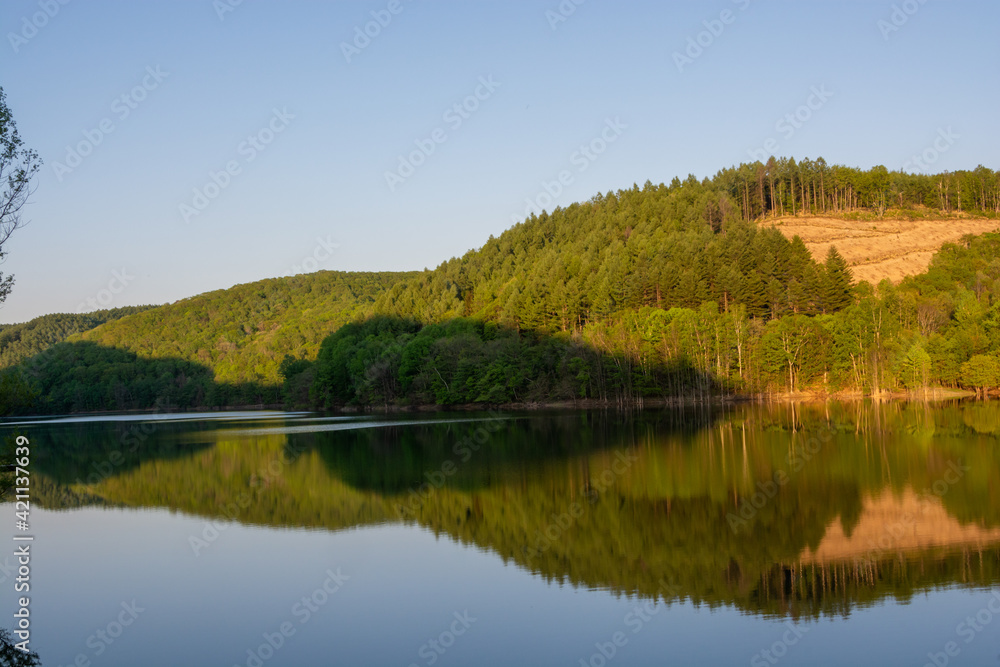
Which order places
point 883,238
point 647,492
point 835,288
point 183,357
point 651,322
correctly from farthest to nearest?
point 183,357 → point 883,238 → point 835,288 → point 651,322 → point 647,492

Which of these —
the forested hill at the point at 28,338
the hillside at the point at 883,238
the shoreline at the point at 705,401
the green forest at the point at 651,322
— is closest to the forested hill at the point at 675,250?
the green forest at the point at 651,322

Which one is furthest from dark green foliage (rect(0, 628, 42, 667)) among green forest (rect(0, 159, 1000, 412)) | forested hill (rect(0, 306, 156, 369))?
forested hill (rect(0, 306, 156, 369))

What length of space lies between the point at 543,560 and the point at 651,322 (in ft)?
214

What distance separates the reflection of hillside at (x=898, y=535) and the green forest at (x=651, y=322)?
54.3 m

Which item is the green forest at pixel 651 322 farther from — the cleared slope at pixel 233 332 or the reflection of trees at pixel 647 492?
the reflection of trees at pixel 647 492

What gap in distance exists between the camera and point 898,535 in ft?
58.8

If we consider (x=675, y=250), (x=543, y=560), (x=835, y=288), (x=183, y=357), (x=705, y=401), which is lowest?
(x=705, y=401)

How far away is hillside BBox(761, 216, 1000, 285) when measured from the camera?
9545 centimetres

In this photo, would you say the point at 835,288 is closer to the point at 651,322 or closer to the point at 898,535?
the point at 651,322

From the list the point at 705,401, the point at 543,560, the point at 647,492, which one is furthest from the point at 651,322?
the point at 543,560

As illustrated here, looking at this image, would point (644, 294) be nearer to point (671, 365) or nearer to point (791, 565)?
point (671, 365)

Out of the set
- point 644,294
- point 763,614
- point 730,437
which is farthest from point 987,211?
point 763,614

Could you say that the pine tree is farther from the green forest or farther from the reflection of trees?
the reflection of trees

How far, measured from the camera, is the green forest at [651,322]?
251 feet
